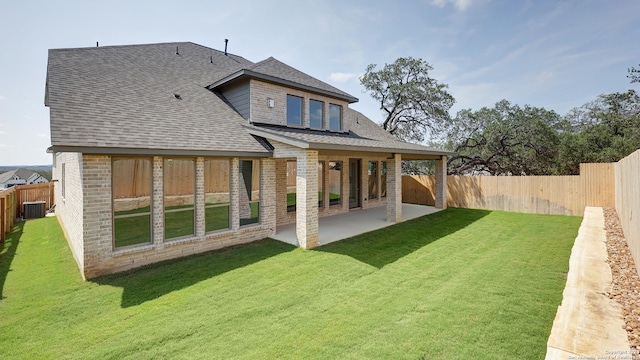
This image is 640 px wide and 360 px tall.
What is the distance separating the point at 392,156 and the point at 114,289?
31.5ft

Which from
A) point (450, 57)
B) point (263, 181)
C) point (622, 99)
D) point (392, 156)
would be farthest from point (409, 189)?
point (622, 99)

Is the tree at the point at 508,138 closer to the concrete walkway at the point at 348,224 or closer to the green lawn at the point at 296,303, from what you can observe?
the concrete walkway at the point at 348,224

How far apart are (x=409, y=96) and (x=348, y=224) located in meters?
15.5

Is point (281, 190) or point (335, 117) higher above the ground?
point (335, 117)

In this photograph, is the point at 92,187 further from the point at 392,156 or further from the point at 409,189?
the point at 409,189

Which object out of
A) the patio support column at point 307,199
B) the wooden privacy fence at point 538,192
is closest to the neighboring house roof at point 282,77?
the patio support column at point 307,199

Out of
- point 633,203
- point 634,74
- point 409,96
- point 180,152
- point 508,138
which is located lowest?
point 633,203

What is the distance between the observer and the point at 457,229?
34.4 feet

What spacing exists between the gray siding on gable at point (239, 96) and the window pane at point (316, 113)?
2849 mm

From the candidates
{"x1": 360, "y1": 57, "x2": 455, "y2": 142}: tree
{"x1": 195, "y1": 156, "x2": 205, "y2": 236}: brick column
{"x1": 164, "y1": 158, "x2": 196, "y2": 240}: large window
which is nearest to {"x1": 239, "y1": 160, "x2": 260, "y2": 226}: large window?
{"x1": 195, "y1": 156, "x2": 205, "y2": 236}: brick column

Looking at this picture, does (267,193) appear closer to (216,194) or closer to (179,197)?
(216,194)

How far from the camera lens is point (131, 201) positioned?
681 cm

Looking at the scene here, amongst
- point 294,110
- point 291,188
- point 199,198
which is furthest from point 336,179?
point 199,198

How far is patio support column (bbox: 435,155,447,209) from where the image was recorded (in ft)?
47.6
